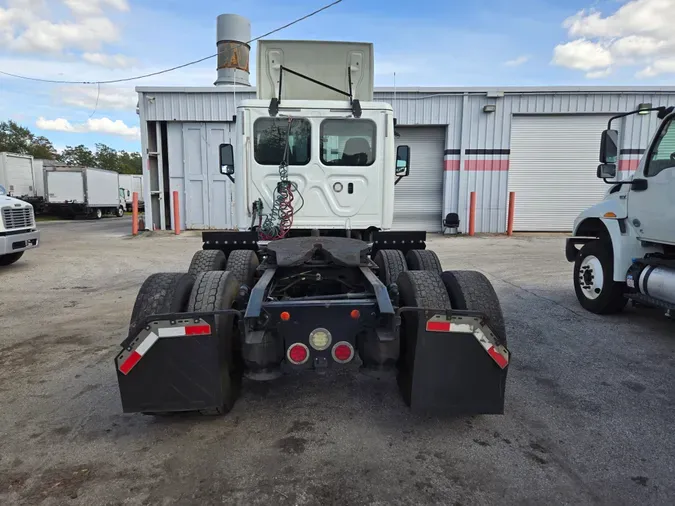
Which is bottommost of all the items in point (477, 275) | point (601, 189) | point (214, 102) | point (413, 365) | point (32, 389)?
point (32, 389)

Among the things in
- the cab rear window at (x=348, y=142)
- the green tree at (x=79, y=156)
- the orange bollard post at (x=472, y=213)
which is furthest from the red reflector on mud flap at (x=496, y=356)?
the green tree at (x=79, y=156)

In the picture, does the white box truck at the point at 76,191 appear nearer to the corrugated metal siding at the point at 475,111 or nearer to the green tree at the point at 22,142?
the corrugated metal siding at the point at 475,111

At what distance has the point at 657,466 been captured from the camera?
272cm

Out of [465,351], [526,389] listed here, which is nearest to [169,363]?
[465,351]

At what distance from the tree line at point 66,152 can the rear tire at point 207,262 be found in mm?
47144

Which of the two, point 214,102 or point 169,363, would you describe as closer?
point 169,363

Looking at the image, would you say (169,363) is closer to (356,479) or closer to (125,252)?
(356,479)

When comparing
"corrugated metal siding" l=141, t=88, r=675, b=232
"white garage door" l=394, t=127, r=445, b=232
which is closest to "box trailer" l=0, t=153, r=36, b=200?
"corrugated metal siding" l=141, t=88, r=675, b=232

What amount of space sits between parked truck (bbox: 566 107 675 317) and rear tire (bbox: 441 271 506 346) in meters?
2.90

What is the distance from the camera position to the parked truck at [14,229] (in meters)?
8.94

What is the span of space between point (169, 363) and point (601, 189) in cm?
1764

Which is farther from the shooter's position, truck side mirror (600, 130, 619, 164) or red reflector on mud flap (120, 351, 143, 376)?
truck side mirror (600, 130, 619, 164)

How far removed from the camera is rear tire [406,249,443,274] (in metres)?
4.79

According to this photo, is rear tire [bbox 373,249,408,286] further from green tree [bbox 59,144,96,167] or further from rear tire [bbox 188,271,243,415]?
green tree [bbox 59,144,96,167]
